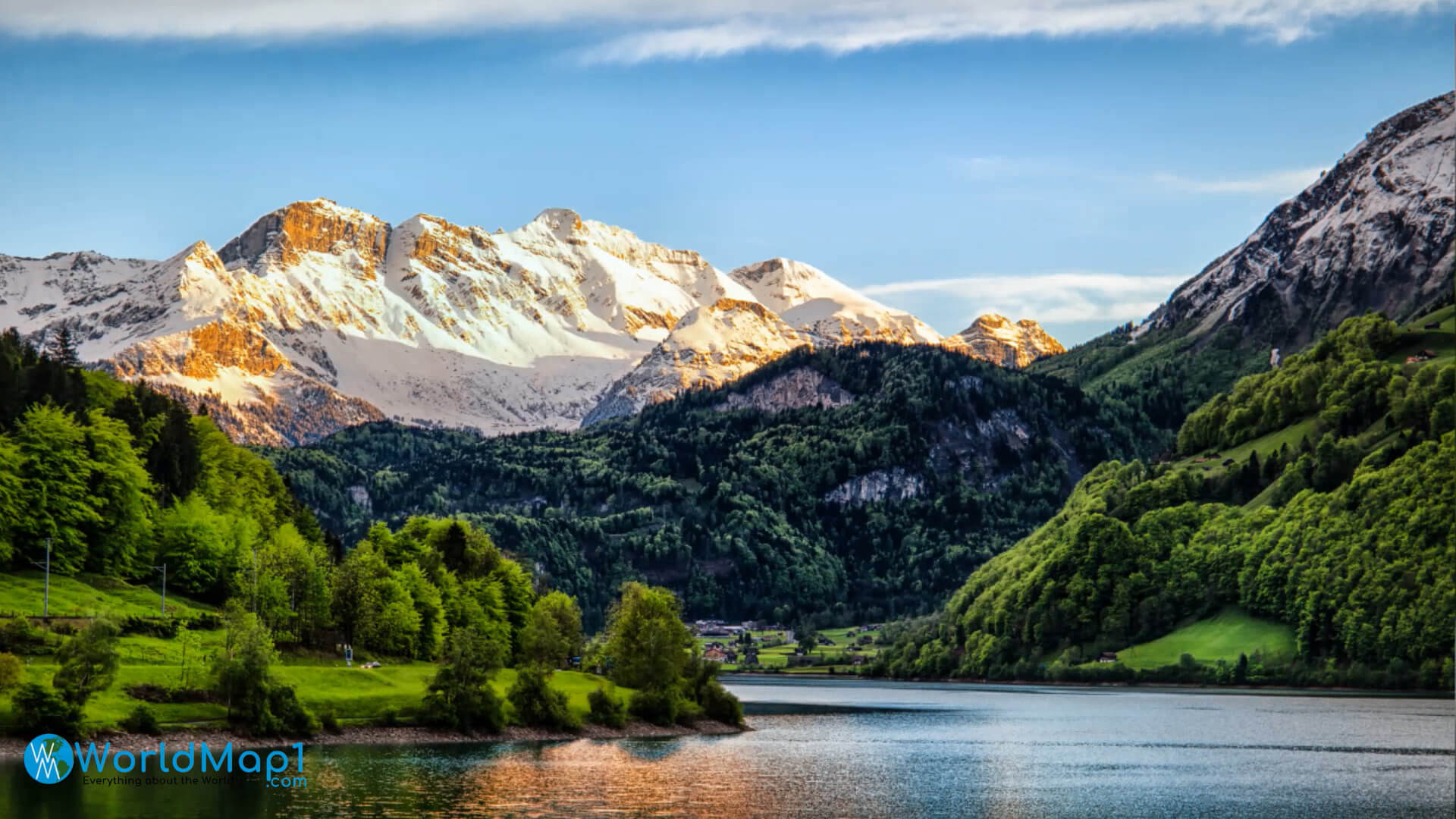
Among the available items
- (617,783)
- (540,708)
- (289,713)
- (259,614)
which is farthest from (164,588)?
(617,783)

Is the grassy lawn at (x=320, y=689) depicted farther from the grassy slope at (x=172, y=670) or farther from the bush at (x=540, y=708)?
the bush at (x=540, y=708)

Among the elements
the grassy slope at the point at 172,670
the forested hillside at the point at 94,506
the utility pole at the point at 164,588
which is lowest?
the grassy slope at the point at 172,670

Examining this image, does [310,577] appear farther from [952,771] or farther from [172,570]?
[952,771]

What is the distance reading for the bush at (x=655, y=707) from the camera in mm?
166000

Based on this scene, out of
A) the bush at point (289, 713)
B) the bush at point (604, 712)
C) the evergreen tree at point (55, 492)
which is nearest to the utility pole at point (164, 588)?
the evergreen tree at point (55, 492)

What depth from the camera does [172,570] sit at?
179375mm

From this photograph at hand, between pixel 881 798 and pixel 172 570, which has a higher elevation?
pixel 172 570

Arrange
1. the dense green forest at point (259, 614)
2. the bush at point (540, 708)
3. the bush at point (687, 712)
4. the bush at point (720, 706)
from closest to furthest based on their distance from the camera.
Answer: the dense green forest at point (259, 614)
the bush at point (540, 708)
the bush at point (687, 712)
the bush at point (720, 706)

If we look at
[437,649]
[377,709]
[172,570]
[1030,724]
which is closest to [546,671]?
[437,649]

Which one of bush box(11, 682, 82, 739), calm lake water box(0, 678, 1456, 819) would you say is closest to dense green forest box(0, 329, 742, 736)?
calm lake water box(0, 678, 1456, 819)

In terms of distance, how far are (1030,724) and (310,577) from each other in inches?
3172

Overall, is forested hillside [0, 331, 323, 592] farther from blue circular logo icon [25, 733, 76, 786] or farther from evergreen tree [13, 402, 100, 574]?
blue circular logo icon [25, 733, 76, 786]

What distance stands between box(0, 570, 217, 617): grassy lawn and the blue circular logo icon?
101 ft

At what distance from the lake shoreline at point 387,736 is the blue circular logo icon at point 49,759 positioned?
1152mm
